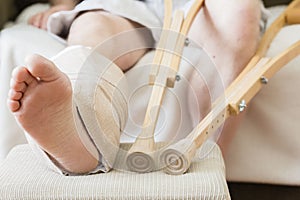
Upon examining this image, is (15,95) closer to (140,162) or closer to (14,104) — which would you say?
(14,104)

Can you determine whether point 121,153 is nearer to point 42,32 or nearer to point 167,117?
point 167,117

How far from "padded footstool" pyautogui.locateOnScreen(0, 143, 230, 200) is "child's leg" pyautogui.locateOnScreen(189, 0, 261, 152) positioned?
26cm

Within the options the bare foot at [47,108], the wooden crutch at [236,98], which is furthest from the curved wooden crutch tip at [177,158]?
the bare foot at [47,108]

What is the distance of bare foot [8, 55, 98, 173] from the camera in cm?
71

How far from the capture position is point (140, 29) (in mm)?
1108

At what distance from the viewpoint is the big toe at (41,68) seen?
70 centimetres

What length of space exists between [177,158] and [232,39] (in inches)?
12.4

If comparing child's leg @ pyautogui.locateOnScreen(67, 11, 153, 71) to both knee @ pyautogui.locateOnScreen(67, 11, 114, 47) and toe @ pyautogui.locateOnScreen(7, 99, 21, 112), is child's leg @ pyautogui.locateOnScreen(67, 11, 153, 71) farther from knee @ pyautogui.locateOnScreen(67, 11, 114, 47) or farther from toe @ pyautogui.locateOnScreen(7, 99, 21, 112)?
toe @ pyautogui.locateOnScreen(7, 99, 21, 112)

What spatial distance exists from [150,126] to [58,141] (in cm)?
17

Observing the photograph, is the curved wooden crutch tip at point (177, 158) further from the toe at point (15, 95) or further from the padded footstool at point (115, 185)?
the toe at point (15, 95)

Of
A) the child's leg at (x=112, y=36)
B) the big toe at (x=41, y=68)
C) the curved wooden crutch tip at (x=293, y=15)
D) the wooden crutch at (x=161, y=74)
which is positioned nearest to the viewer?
the big toe at (x=41, y=68)

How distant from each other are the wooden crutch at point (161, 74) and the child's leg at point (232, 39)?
5 centimetres

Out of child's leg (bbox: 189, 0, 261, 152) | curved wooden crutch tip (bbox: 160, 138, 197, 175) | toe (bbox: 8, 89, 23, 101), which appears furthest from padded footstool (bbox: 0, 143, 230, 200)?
child's leg (bbox: 189, 0, 261, 152)

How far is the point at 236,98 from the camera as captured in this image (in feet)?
3.04
